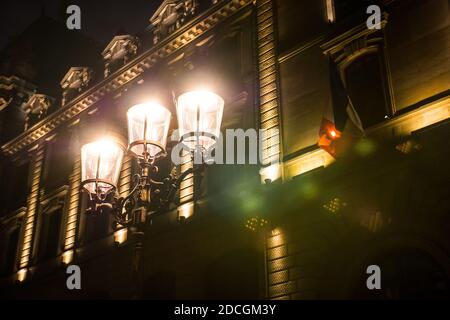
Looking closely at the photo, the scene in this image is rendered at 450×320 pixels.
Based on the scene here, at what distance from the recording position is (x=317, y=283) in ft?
38.7

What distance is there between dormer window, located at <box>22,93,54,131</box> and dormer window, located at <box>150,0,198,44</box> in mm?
7516

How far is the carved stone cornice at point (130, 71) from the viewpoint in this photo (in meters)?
18.0

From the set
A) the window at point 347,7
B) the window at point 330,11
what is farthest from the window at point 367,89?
the window at point 330,11

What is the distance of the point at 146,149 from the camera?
8.67 meters

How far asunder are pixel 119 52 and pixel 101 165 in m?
13.5

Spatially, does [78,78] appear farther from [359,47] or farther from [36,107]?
[359,47]

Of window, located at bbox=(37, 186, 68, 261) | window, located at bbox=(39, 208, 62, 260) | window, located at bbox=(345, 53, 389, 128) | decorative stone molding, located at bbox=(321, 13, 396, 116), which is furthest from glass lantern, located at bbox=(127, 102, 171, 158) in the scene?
window, located at bbox=(39, 208, 62, 260)

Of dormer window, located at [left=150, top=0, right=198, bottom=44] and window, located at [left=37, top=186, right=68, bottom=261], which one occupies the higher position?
dormer window, located at [left=150, top=0, right=198, bottom=44]

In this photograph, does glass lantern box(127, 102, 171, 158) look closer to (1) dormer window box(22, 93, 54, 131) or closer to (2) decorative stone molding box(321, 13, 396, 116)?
(2) decorative stone molding box(321, 13, 396, 116)

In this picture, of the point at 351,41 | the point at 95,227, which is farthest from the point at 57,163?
the point at 351,41

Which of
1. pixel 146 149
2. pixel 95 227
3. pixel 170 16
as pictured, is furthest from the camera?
pixel 170 16

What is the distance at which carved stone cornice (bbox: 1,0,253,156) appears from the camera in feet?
59.0

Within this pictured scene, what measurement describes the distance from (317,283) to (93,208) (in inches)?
208
